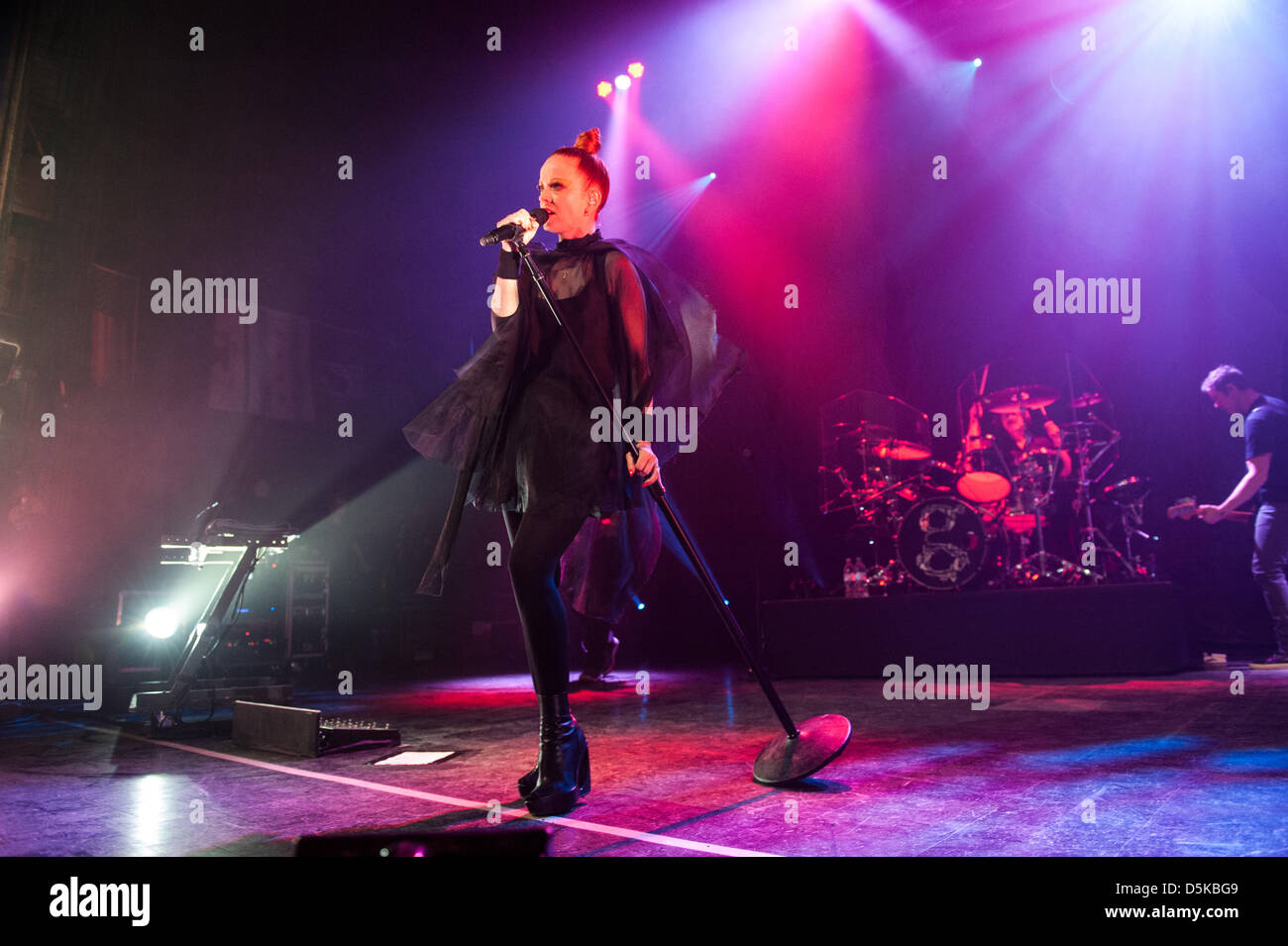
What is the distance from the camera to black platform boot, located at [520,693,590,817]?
6.68 ft

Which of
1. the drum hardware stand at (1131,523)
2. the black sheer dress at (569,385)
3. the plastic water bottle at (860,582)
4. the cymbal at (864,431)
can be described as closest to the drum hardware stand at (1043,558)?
the drum hardware stand at (1131,523)

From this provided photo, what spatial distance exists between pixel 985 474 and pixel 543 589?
547 centimetres

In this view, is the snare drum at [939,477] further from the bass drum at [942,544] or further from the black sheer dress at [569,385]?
the black sheer dress at [569,385]

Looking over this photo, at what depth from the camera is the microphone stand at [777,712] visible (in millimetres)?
2199

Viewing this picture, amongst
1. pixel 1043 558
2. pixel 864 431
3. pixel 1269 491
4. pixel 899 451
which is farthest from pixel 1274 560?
pixel 864 431

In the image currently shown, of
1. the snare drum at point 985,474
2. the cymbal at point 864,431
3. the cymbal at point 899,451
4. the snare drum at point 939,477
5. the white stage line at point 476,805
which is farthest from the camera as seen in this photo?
the cymbal at point 864,431

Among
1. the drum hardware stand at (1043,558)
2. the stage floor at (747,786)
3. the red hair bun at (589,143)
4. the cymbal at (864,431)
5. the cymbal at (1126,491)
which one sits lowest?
the stage floor at (747,786)

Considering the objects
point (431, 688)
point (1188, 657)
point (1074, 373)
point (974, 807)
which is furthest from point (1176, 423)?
point (431, 688)

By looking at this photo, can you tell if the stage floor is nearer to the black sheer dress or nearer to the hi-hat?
the hi-hat

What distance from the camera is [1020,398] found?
674 centimetres

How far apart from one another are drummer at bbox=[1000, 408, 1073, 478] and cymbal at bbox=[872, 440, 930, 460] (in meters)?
0.71

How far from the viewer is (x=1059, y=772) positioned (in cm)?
234
